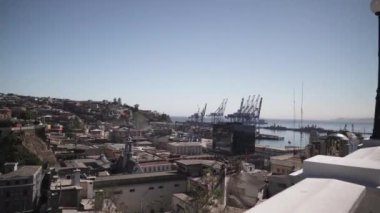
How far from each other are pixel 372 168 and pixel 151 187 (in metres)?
16.3

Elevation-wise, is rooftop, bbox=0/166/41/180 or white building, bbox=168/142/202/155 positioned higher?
rooftop, bbox=0/166/41/180

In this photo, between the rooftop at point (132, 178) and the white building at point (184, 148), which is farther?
the white building at point (184, 148)

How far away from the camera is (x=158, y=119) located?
319 ft

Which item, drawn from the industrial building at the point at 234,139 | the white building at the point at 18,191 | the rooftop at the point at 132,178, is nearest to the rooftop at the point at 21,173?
the white building at the point at 18,191

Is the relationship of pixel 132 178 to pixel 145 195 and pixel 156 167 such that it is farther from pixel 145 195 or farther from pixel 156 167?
pixel 156 167

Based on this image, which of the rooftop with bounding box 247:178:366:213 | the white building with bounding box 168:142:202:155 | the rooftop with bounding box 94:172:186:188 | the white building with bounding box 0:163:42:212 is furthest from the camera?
the white building with bounding box 168:142:202:155

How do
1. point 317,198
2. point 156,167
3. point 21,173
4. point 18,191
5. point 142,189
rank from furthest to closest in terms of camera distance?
1. point 156,167
2. point 142,189
3. point 21,173
4. point 18,191
5. point 317,198

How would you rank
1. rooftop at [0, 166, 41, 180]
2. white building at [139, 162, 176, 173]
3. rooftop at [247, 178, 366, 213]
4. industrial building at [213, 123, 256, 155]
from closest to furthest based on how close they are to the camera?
rooftop at [247, 178, 366, 213] → rooftop at [0, 166, 41, 180] → white building at [139, 162, 176, 173] → industrial building at [213, 123, 256, 155]

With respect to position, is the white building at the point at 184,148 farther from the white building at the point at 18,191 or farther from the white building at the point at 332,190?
the white building at the point at 332,190

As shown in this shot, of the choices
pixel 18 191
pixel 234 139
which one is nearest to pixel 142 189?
pixel 18 191

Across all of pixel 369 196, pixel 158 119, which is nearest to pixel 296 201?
pixel 369 196

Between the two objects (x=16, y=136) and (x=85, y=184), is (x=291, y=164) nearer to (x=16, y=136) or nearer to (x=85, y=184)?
(x=85, y=184)

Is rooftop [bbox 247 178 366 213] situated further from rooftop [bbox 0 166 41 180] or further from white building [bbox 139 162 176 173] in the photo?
white building [bbox 139 162 176 173]

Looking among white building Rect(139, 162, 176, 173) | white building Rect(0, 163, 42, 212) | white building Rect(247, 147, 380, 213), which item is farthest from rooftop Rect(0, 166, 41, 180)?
white building Rect(247, 147, 380, 213)
